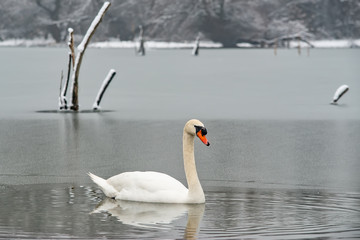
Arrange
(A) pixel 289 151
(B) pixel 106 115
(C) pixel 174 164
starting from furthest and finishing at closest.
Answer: (B) pixel 106 115 < (A) pixel 289 151 < (C) pixel 174 164

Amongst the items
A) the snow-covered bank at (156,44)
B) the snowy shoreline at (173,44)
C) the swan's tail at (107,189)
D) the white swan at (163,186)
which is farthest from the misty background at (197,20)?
the white swan at (163,186)

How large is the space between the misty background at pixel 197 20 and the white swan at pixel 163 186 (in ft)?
494

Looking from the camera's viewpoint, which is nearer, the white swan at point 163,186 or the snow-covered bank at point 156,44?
the white swan at point 163,186

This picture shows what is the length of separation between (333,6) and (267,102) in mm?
140873

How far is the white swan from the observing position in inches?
413

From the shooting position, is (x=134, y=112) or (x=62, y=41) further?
(x=62, y=41)

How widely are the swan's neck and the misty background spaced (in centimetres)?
15056

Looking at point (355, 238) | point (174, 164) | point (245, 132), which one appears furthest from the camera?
point (245, 132)

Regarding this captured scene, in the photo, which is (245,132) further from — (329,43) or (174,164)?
(329,43)

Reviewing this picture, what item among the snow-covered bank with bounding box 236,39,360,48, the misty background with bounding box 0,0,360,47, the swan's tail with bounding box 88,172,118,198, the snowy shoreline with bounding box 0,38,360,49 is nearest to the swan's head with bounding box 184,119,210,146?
the swan's tail with bounding box 88,172,118,198

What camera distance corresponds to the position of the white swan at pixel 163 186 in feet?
34.4

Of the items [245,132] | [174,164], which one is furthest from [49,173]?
[245,132]

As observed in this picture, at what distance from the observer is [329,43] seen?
561ft

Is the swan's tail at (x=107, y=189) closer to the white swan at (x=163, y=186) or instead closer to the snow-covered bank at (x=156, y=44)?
the white swan at (x=163, y=186)
